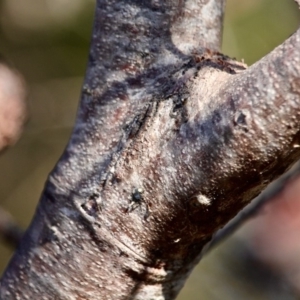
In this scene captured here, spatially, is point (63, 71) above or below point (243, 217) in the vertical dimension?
above

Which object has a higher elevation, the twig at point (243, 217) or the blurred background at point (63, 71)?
the blurred background at point (63, 71)

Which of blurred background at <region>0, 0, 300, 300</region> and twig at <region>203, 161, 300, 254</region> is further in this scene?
blurred background at <region>0, 0, 300, 300</region>

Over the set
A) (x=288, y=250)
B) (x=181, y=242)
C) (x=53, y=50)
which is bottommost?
(x=181, y=242)

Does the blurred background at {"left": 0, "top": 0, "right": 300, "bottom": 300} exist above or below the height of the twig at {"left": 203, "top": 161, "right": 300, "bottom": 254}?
above

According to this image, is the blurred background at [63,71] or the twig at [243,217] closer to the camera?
the twig at [243,217]

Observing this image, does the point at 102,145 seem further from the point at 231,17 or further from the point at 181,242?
the point at 231,17

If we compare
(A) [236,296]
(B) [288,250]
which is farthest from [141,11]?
(A) [236,296]

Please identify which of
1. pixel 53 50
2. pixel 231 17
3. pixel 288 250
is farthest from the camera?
pixel 53 50

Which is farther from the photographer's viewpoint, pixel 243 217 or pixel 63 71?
pixel 63 71
